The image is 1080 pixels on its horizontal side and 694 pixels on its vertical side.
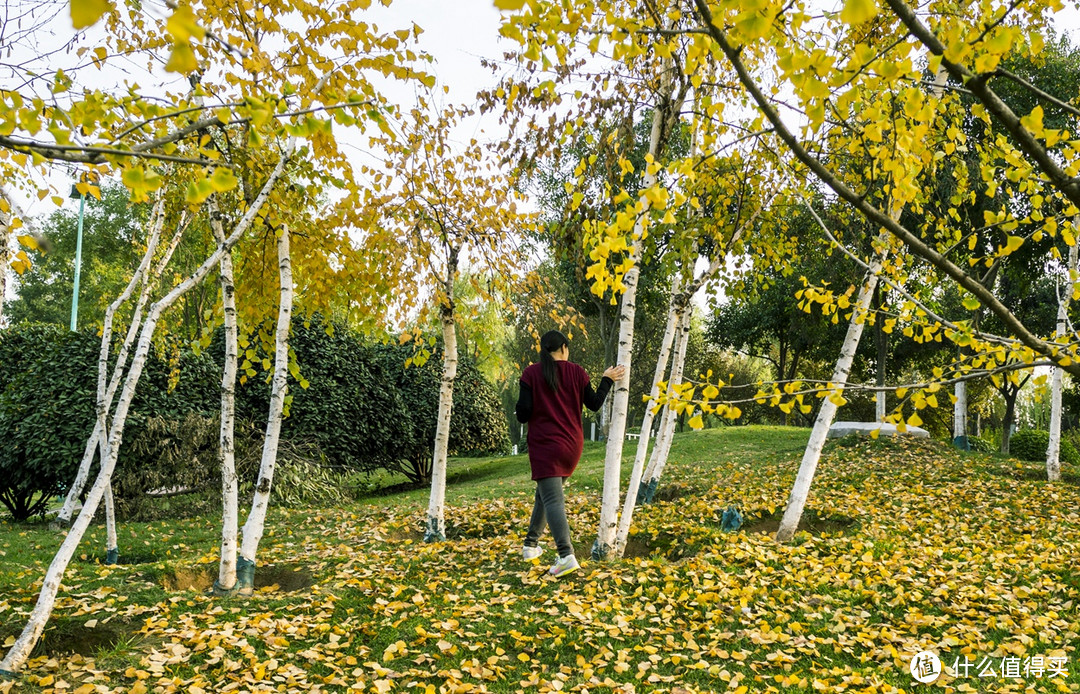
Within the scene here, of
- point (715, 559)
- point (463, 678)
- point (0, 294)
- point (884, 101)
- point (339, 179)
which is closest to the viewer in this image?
point (884, 101)

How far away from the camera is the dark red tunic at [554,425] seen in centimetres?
504

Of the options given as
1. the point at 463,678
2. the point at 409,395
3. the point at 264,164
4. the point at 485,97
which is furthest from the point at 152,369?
the point at 463,678

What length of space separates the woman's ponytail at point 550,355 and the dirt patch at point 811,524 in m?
3.56

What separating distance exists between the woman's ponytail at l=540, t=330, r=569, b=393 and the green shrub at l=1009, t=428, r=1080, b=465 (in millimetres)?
12725

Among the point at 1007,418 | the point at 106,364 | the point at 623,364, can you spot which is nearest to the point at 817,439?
the point at 623,364

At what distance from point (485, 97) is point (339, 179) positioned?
1526 mm

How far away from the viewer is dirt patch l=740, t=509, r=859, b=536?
7023mm

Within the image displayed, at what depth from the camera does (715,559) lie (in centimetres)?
552

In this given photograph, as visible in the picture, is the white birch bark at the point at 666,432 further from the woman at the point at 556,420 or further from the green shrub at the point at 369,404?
the green shrub at the point at 369,404

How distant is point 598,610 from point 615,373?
1717mm

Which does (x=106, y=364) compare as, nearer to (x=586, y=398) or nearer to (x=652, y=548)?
(x=586, y=398)

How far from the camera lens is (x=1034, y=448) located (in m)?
13.4

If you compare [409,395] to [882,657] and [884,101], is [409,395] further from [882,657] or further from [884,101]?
[884,101]

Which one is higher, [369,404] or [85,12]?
[85,12]
